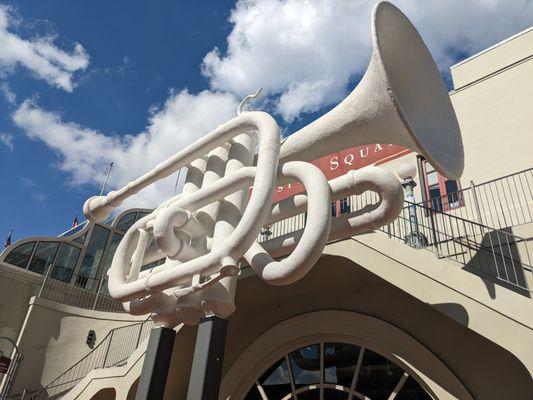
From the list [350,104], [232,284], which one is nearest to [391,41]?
[350,104]

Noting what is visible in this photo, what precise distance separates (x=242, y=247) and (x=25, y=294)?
16.0 metres

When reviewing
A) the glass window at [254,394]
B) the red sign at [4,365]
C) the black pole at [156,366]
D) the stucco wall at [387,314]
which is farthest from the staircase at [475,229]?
the glass window at [254,394]

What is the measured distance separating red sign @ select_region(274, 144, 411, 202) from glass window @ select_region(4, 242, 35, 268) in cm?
1240

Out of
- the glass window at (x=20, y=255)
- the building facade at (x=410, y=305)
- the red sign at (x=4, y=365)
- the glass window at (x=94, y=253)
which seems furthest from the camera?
the glass window at (x=94, y=253)

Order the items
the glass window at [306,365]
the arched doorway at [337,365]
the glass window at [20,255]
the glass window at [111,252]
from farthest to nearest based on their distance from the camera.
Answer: the glass window at [111,252], the glass window at [20,255], the glass window at [306,365], the arched doorway at [337,365]

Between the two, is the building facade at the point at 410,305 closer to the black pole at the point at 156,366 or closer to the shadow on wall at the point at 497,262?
the shadow on wall at the point at 497,262

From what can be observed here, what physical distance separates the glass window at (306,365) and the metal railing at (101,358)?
6.15 metres

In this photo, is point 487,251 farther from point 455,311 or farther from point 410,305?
point 455,311

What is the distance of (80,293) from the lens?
1994 cm

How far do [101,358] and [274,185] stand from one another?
1235cm

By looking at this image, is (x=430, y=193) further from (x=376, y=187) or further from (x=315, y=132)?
(x=376, y=187)

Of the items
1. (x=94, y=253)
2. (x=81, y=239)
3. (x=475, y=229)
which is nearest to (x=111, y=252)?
(x=94, y=253)

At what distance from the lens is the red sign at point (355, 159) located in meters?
13.8

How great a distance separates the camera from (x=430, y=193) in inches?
500
